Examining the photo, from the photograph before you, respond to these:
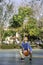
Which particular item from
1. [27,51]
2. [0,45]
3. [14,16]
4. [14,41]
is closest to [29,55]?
[27,51]

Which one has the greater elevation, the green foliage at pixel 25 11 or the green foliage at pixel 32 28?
the green foliage at pixel 25 11

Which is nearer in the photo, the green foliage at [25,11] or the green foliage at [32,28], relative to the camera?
the green foliage at [32,28]

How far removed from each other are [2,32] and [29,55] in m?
22.4

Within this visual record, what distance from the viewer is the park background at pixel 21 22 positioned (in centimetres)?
3212

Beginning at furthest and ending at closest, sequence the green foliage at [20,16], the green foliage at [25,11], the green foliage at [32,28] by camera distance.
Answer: the green foliage at [25,11]
the green foliage at [20,16]
the green foliage at [32,28]

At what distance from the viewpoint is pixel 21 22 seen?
33.2 metres

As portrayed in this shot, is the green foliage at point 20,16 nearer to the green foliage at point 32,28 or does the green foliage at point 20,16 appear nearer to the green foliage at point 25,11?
the green foliage at point 25,11

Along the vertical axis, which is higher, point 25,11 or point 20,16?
point 25,11

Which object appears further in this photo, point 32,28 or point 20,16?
point 20,16

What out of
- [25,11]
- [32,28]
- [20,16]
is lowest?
[32,28]

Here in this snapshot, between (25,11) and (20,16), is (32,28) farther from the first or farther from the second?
(25,11)

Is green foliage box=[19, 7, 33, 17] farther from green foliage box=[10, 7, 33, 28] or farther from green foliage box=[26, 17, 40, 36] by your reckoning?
green foliage box=[26, 17, 40, 36]

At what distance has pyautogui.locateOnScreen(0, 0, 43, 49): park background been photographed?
32125 mm

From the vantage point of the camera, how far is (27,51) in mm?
10078
